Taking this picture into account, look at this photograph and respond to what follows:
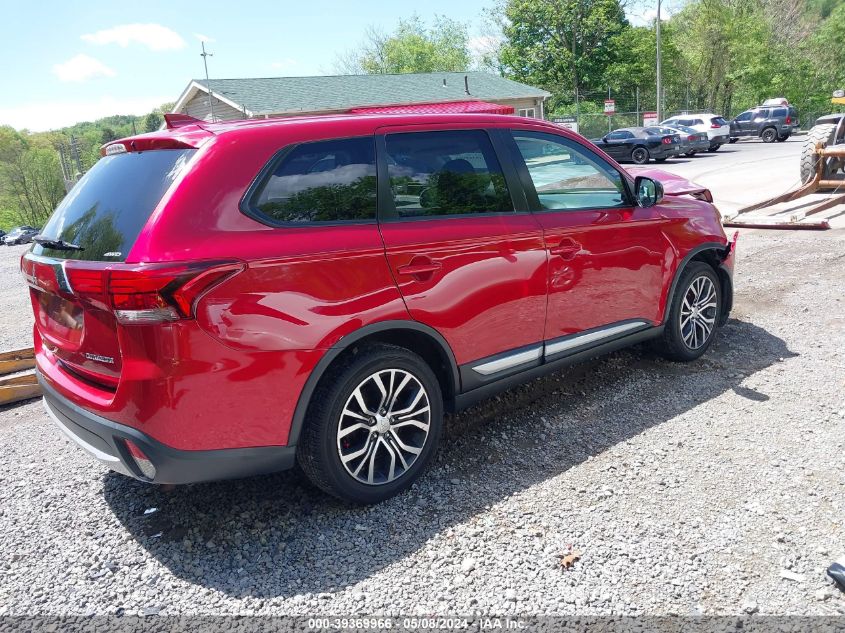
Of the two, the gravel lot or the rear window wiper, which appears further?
the rear window wiper

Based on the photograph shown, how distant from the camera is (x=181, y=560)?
2865mm

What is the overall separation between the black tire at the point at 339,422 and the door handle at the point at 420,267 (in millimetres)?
368

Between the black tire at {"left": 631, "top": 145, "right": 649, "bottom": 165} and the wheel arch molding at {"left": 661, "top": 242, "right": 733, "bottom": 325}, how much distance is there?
75.0 ft

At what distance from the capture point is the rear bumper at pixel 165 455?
2.64 meters

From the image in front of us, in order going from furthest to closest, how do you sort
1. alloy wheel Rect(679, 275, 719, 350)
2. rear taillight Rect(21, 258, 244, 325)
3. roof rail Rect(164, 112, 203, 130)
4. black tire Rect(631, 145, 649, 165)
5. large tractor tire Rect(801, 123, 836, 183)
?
black tire Rect(631, 145, 649, 165), large tractor tire Rect(801, 123, 836, 183), alloy wheel Rect(679, 275, 719, 350), roof rail Rect(164, 112, 203, 130), rear taillight Rect(21, 258, 244, 325)

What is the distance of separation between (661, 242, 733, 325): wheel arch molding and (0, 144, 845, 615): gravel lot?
641mm

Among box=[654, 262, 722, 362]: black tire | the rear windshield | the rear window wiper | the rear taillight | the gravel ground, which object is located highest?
the rear windshield

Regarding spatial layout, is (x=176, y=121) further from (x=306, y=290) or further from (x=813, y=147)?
(x=813, y=147)

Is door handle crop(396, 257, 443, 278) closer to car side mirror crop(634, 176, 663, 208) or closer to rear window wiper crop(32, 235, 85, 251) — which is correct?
rear window wiper crop(32, 235, 85, 251)

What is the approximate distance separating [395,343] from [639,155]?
25.7m

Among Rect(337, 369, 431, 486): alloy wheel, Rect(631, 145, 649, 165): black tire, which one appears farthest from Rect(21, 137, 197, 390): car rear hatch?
Rect(631, 145, 649, 165): black tire

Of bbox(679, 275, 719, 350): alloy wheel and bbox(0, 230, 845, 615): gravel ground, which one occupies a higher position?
bbox(679, 275, 719, 350): alloy wheel

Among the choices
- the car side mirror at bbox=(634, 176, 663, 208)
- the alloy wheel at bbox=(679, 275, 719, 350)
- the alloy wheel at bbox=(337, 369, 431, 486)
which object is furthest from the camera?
the alloy wheel at bbox=(679, 275, 719, 350)

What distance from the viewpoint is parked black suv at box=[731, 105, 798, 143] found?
34.3m
